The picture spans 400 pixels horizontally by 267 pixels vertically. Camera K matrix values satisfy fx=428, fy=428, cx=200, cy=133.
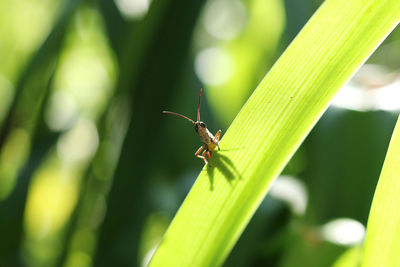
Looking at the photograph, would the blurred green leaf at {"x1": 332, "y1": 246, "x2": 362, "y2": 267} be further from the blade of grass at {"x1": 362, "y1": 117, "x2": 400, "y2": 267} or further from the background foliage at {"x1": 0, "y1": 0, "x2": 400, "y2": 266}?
the blade of grass at {"x1": 362, "y1": 117, "x2": 400, "y2": 267}

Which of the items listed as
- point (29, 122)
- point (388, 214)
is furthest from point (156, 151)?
point (388, 214)

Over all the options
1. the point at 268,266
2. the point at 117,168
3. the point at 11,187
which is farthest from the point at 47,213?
the point at 268,266

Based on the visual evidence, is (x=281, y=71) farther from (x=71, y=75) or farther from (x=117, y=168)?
(x=71, y=75)

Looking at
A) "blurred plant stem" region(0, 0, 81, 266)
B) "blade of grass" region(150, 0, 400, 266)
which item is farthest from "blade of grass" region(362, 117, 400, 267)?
"blurred plant stem" region(0, 0, 81, 266)

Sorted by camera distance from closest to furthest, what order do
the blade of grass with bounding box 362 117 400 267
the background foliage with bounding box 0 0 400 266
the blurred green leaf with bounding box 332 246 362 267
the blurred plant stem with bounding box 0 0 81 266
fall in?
the blade of grass with bounding box 362 117 400 267 < the blurred green leaf with bounding box 332 246 362 267 < the background foliage with bounding box 0 0 400 266 < the blurred plant stem with bounding box 0 0 81 266

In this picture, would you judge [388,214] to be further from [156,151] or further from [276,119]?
[156,151]
